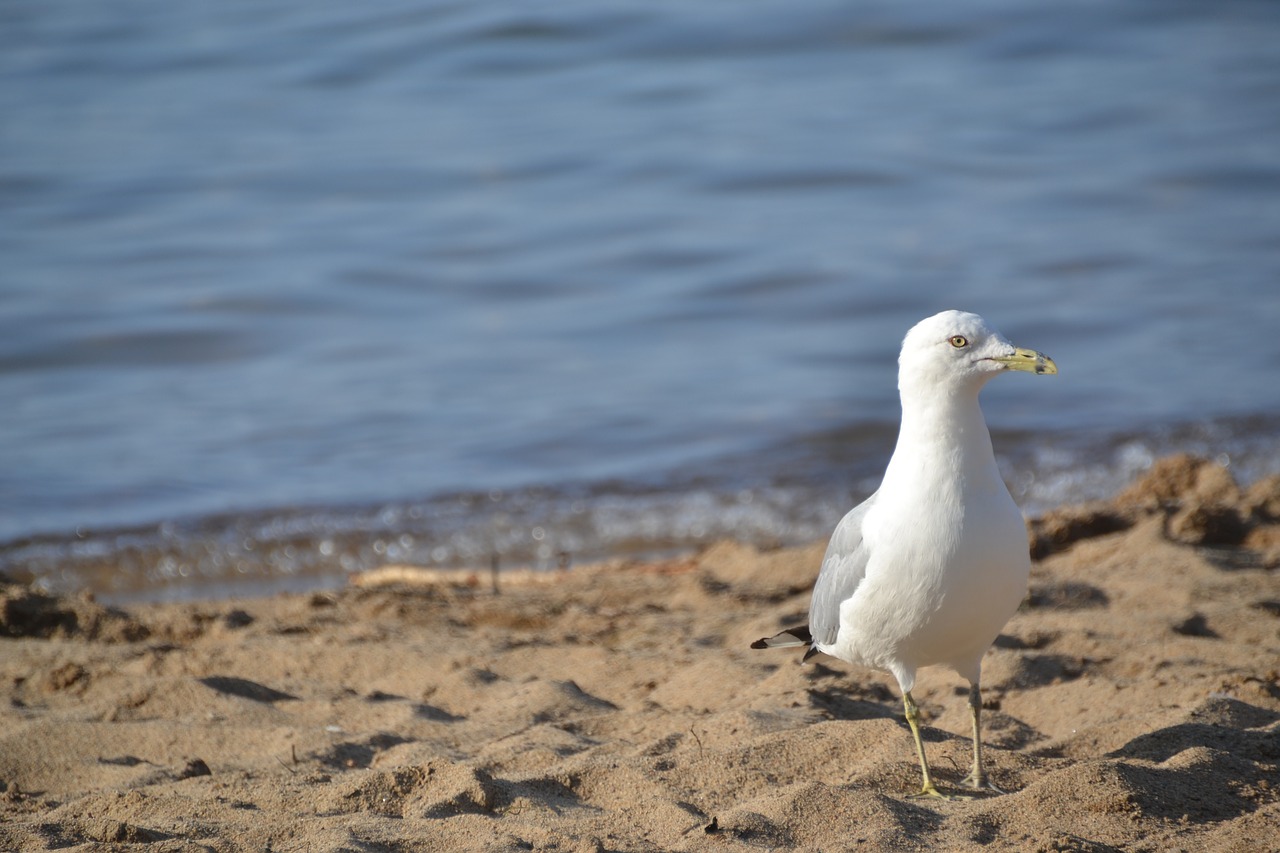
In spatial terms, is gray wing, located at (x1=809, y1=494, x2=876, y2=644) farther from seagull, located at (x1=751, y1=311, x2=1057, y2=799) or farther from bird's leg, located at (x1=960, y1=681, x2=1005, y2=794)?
bird's leg, located at (x1=960, y1=681, x2=1005, y2=794)

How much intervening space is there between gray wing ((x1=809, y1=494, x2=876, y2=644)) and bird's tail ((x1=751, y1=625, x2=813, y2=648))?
16 cm

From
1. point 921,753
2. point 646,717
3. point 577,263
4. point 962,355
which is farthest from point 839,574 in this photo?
point 577,263

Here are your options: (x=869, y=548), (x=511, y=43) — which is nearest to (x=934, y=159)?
(x=511, y=43)

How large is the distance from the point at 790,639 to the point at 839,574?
19.1 inches

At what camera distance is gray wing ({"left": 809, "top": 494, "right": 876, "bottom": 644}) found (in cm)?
379

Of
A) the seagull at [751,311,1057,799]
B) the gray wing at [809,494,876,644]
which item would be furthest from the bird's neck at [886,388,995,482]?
the gray wing at [809,494,876,644]

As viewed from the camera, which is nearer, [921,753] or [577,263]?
[921,753]

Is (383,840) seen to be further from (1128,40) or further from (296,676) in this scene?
(1128,40)

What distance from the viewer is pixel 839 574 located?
3.88m

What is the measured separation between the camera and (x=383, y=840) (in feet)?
10.8

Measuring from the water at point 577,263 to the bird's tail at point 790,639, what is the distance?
12.8ft

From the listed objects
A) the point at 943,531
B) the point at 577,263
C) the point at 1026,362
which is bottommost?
the point at 577,263

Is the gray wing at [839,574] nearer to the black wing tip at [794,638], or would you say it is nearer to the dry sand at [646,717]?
the black wing tip at [794,638]

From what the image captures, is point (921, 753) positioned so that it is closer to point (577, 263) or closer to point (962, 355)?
point (962, 355)
